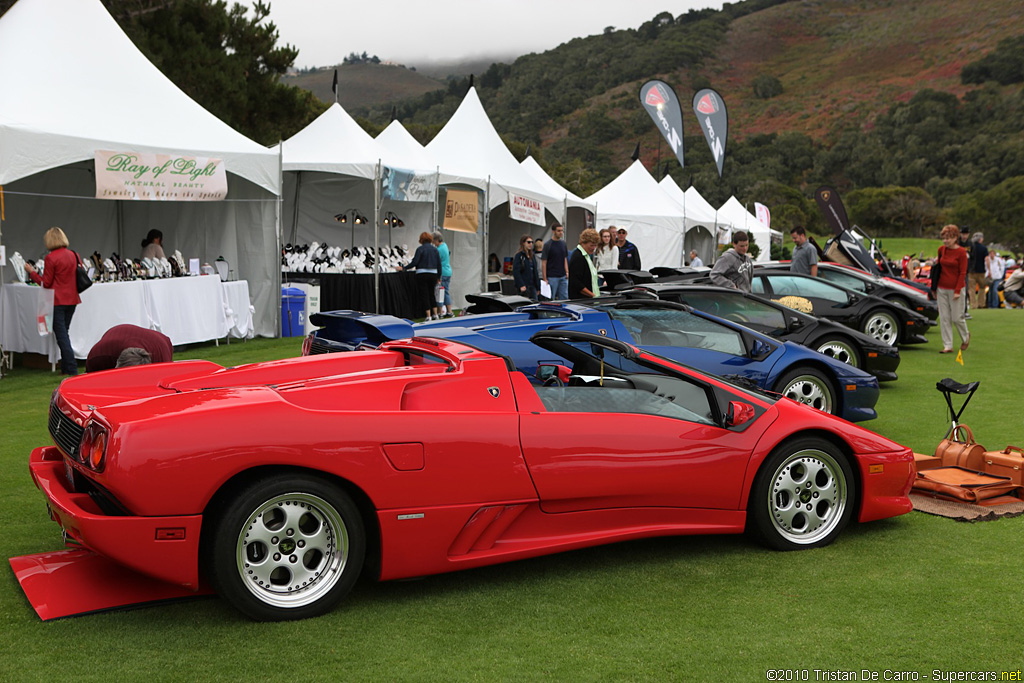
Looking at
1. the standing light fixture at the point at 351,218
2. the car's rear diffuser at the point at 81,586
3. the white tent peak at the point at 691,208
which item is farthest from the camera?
the white tent peak at the point at 691,208

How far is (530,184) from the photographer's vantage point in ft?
68.9

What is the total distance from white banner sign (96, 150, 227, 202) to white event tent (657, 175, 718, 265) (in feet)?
67.4

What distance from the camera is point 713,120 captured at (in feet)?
95.5

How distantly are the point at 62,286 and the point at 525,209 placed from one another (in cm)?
1202

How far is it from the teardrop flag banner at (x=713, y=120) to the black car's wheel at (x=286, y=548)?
88.2 feet

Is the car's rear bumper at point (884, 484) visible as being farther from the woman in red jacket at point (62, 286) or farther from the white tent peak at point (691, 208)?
the white tent peak at point (691, 208)

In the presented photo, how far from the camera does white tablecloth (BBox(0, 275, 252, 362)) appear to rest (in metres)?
10.7

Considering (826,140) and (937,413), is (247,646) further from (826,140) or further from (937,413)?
(826,140)

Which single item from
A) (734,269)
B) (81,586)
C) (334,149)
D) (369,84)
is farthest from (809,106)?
(81,586)

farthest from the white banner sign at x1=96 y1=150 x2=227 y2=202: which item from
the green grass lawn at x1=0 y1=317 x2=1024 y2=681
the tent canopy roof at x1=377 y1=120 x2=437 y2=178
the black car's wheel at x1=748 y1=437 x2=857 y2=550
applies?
the black car's wheel at x1=748 y1=437 x2=857 y2=550

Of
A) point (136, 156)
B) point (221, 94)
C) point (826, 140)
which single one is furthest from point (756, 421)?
point (826, 140)

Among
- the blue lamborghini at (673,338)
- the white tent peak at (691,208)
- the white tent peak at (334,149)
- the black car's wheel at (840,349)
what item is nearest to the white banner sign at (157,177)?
the white tent peak at (334,149)

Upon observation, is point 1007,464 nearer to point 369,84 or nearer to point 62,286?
point 62,286

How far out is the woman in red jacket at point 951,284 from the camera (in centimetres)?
1225
